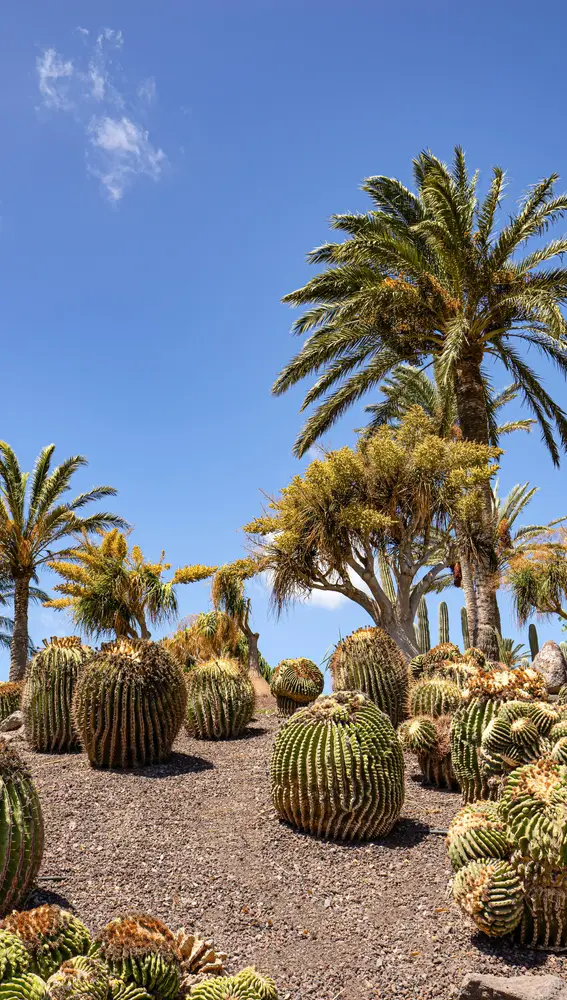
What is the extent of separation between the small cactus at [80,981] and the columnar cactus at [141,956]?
65 mm

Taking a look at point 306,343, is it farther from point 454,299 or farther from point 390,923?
point 390,923

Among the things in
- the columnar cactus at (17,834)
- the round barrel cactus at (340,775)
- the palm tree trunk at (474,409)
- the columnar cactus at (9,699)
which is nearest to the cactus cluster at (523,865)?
the round barrel cactus at (340,775)

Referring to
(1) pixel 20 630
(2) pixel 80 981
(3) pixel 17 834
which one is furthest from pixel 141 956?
(1) pixel 20 630

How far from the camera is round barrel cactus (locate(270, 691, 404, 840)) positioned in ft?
17.7

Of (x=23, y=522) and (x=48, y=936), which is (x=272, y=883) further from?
(x=23, y=522)

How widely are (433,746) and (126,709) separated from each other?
287cm

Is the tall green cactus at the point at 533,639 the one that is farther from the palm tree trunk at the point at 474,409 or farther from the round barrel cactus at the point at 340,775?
the round barrel cactus at the point at 340,775

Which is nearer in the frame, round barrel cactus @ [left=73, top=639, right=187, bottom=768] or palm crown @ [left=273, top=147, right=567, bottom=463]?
round barrel cactus @ [left=73, top=639, right=187, bottom=768]

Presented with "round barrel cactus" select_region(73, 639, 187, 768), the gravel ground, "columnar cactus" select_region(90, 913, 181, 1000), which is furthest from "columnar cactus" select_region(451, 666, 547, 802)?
"columnar cactus" select_region(90, 913, 181, 1000)

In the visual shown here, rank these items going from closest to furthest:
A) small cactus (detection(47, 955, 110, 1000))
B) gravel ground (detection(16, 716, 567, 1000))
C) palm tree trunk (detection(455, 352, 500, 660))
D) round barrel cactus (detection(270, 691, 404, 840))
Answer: small cactus (detection(47, 955, 110, 1000)) → gravel ground (detection(16, 716, 567, 1000)) → round barrel cactus (detection(270, 691, 404, 840)) → palm tree trunk (detection(455, 352, 500, 660))

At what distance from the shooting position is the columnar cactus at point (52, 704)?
811cm

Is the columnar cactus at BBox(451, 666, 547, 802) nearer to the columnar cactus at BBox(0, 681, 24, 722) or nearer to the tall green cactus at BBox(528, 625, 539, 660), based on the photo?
the columnar cactus at BBox(0, 681, 24, 722)

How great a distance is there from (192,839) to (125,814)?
72 cm

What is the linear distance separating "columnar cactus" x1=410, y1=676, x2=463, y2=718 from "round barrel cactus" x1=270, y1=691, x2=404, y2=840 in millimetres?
1565
